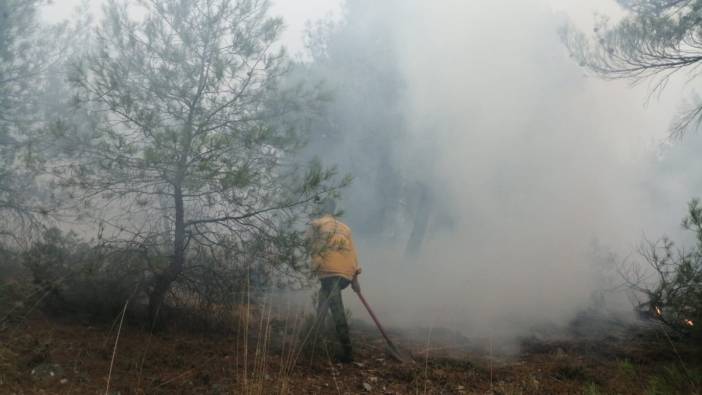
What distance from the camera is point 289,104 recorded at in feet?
18.6

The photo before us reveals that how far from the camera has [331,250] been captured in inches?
195

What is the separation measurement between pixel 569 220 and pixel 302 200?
6722 mm

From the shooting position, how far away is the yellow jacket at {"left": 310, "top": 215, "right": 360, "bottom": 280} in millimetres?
4871

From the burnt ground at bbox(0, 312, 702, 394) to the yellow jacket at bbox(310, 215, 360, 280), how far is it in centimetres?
67

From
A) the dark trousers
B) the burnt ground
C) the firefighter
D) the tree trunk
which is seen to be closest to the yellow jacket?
the firefighter

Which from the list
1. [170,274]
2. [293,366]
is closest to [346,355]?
[293,366]

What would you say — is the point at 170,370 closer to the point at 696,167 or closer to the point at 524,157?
the point at 524,157

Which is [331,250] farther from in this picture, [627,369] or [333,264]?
[627,369]

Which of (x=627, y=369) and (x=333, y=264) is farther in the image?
(x=333, y=264)

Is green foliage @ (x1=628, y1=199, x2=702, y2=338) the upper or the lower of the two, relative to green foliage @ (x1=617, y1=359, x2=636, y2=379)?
upper

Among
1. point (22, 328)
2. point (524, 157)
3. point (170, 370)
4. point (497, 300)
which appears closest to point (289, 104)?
point (170, 370)

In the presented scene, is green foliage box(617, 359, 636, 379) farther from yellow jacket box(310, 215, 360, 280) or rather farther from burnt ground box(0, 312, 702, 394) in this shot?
yellow jacket box(310, 215, 360, 280)

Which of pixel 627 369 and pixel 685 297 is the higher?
pixel 685 297

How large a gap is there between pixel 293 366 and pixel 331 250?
1.27 metres
